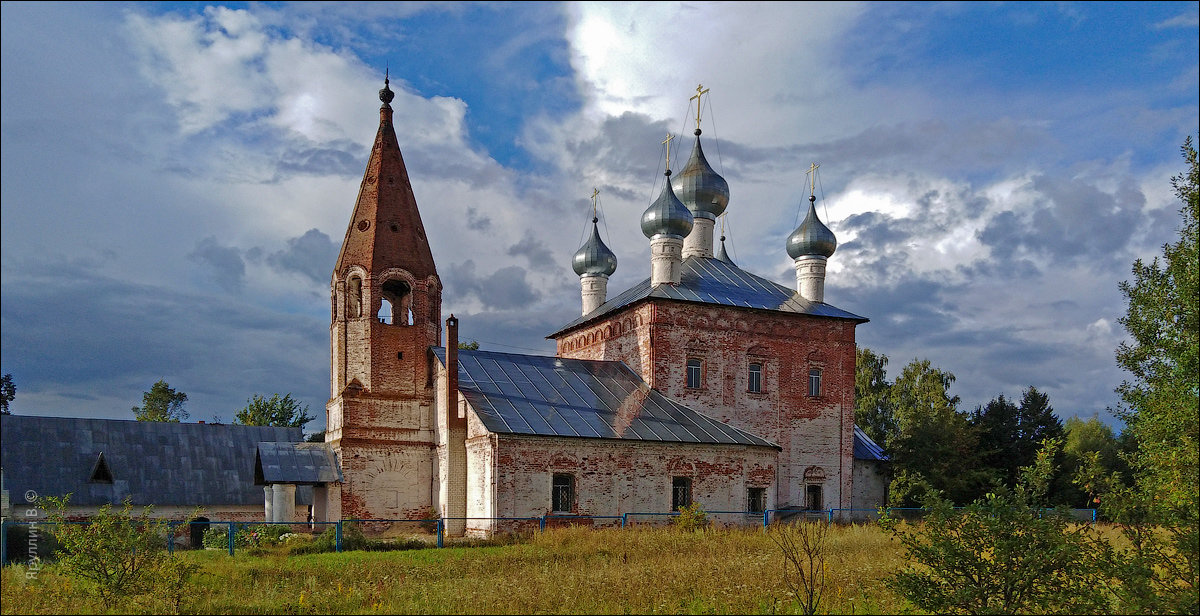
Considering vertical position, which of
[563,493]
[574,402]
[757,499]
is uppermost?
[574,402]

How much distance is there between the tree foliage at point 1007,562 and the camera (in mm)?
9016

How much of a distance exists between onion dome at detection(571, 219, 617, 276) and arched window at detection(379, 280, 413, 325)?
8.35 meters

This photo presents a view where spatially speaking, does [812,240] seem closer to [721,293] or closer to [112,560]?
[721,293]

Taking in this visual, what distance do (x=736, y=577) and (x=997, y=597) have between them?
13.3 feet

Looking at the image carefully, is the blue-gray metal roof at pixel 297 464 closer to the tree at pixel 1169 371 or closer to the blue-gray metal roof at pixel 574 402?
the blue-gray metal roof at pixel 574 402

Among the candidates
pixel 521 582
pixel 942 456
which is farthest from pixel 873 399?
pixel 521 582

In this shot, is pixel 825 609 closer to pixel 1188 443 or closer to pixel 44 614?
pixel 1188 443

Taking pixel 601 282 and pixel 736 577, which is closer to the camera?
pixel 736 577

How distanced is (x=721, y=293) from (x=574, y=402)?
6326 millimetres

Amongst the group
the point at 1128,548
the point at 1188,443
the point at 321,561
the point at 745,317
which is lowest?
the point at 321,561

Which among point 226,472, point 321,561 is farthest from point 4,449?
point 321,561

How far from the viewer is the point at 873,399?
43.8 meters

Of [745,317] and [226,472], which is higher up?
[745,317]

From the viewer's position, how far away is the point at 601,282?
104 feet
